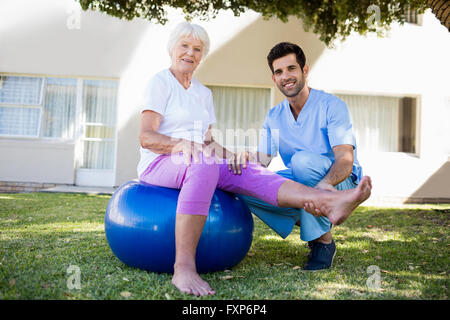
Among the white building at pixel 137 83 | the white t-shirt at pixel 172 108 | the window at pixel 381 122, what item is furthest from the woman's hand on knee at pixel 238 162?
the window at pixel 381 122

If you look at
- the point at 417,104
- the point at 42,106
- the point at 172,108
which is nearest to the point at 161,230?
the point at 172,108

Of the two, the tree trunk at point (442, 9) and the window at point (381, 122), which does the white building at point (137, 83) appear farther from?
the tree trunk at point (442, 9)

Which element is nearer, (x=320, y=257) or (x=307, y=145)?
(x=320, y=257)

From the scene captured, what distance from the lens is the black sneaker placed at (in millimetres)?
2711

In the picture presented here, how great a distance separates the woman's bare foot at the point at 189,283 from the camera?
2.06 metres

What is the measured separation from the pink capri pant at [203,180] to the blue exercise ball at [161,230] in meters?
0.08

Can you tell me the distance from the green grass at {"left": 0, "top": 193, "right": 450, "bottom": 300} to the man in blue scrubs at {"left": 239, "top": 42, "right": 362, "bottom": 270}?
11.1 inches

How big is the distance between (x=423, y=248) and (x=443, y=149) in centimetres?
563

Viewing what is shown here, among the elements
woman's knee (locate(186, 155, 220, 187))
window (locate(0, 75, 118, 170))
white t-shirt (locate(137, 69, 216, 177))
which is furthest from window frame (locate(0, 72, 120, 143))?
woman's knee (locate(186, 155, 220, 187))

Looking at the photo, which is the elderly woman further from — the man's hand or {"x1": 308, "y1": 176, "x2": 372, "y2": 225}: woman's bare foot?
the man's hand

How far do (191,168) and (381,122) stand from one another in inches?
288

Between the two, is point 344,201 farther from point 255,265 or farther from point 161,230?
point 161,230

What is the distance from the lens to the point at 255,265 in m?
2.80
